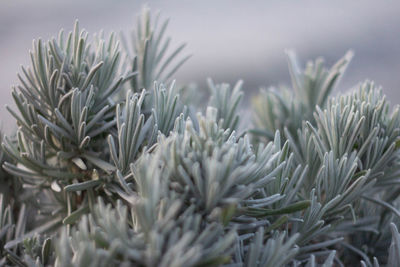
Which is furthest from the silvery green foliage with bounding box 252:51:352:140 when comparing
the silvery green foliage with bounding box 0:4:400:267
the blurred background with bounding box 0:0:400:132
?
the blurred background with bounding box 0:0:400:132

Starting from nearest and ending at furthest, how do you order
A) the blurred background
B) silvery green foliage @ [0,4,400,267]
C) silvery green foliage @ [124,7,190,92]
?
silvery green foliage @ [0,4,400,267]
silvery green foliage @ [124,7,190,92]
the blurred background

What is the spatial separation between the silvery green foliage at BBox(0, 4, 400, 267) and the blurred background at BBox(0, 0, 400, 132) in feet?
7.36

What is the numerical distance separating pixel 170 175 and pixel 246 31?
9.55 feet

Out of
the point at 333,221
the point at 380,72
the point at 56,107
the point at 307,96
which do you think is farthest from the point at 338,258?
the point at 380,72

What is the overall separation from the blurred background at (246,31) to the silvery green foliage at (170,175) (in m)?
2.24

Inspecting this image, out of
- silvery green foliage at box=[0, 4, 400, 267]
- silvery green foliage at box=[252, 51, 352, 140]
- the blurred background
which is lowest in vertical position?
silvery green foliage at box=[0, 4, 400, 267]

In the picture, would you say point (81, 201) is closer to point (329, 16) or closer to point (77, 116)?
point (77, 116)

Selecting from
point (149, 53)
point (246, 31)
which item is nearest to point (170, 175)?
point (149, 53)

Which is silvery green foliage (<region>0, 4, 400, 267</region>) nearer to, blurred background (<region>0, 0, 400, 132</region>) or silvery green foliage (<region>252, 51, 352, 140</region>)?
silvery green foliage (<region>252, 51, 352, 140</region>)

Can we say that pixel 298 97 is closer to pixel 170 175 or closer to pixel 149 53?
pixel 149 53

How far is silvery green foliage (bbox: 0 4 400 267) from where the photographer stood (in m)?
0.29

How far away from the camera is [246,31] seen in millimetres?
3117

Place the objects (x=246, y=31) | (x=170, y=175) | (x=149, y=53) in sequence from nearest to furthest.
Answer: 1. (x=170, y=175)
2. (x=149, y=53)
3. (x=246, y=31)

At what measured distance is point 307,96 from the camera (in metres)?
0.54
